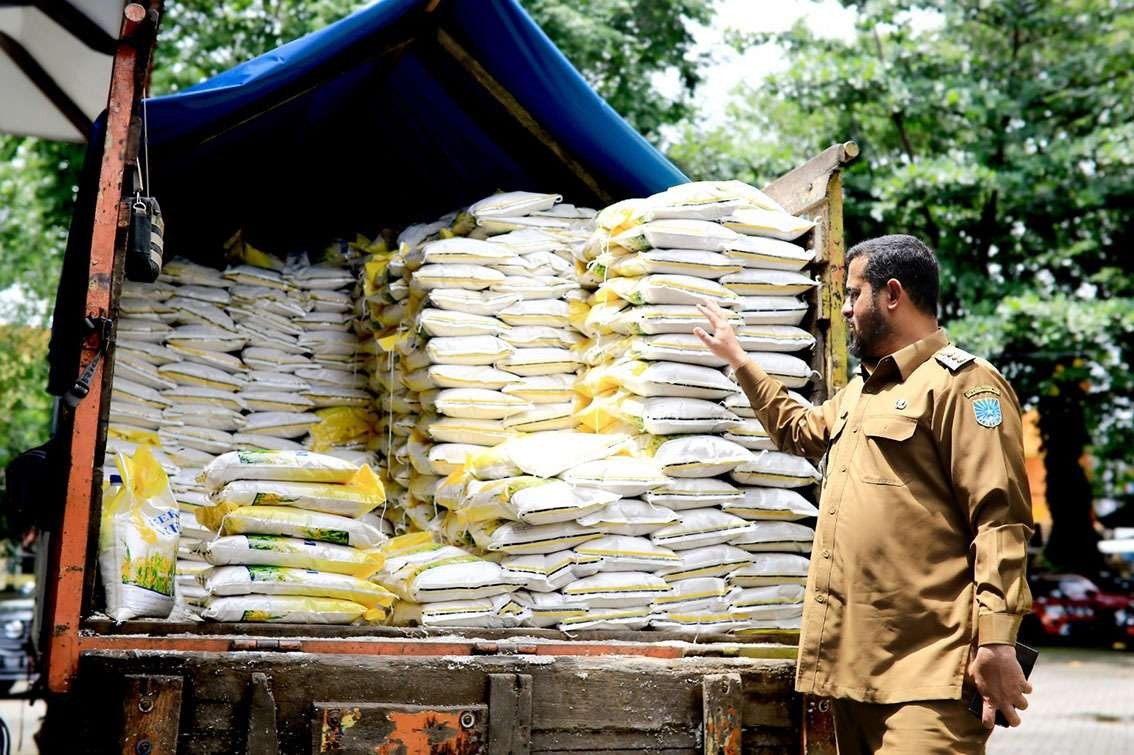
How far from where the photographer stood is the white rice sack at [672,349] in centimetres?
403

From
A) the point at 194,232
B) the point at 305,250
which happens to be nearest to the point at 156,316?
the point at 194,232

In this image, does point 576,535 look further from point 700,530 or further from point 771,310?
point 771,310

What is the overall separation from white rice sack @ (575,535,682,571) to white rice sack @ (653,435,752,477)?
271mm

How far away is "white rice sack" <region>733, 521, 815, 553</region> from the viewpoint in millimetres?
3992

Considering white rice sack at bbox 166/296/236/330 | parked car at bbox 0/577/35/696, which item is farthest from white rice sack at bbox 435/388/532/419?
parked car at bbox 0/577/35/696

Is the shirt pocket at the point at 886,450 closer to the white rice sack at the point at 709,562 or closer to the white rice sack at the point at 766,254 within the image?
the white rice sack at the point at 709,562

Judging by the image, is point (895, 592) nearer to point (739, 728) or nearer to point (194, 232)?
point (739, 728)

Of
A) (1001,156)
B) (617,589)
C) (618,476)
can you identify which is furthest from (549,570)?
(1001,156)

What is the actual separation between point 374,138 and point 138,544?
285 cm

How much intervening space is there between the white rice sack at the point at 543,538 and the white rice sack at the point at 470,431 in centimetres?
78

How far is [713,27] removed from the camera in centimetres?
1298

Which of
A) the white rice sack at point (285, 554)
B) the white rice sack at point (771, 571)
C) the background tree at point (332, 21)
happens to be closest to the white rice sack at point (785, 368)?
the white rice sack at point (771, 571)

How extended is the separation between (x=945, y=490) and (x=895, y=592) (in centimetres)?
28

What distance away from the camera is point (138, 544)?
361cm
